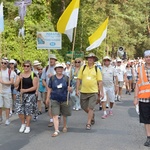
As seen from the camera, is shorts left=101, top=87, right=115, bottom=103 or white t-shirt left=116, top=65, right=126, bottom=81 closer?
shorts left=101, top=87, right=115, bottom=103

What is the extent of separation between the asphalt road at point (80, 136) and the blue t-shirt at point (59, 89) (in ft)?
2.67

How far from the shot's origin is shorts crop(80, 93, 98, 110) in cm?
937

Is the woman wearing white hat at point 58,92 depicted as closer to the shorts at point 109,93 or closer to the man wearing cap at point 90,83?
the man wearing cap at point 90,83

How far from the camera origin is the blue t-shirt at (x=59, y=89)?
872 centimetres

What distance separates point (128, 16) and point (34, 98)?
32920 millimetres

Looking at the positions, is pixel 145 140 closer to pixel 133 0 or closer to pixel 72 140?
pixel 72 140

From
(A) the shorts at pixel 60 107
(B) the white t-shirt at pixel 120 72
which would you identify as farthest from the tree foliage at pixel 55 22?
(A) the shorts at pixel 60 107

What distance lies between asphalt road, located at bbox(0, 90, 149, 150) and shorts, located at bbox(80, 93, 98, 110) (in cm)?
54

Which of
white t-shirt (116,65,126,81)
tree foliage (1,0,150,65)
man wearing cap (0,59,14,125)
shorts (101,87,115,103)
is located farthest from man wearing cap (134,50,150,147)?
white t-shirt (116,65,126,81)

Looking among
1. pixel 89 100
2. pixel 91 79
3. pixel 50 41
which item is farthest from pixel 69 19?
pixel 89 100

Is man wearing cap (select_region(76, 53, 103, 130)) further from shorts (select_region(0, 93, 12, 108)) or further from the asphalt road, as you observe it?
shorts (select_region(0, 93, 12, 108))

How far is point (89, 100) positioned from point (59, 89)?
3.47 feet

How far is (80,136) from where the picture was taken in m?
8.36

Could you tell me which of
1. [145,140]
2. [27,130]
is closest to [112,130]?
[145,140]
